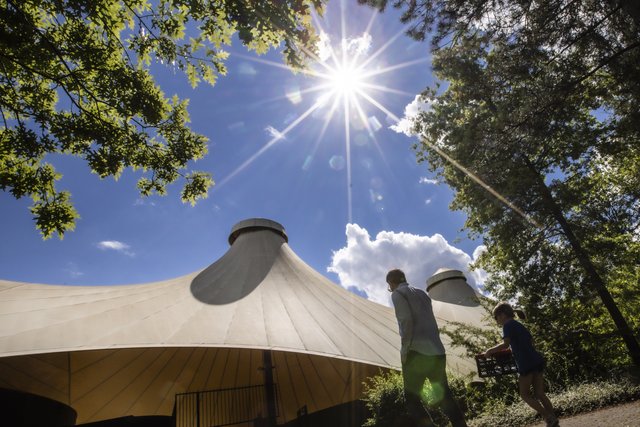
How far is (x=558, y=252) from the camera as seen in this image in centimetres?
696

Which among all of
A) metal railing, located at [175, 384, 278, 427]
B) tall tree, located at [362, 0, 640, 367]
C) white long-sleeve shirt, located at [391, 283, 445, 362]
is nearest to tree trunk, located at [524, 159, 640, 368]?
tall tree, located at [362, 0, 640, 367]

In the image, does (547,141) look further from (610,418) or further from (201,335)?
(201,335)

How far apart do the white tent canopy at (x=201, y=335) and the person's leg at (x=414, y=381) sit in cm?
272

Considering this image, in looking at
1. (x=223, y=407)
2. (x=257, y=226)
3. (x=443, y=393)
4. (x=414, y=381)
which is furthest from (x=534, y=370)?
(x=223, y=407)

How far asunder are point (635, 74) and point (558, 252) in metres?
4.06

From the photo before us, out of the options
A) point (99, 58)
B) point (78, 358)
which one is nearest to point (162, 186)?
point (99, 58)

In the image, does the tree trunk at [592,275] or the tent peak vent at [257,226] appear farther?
the tent peak vent at [257,226]

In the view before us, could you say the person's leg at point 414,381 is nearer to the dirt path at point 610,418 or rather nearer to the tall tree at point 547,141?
the dirt path at point 610,418

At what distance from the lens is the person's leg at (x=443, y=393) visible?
205 centimetres

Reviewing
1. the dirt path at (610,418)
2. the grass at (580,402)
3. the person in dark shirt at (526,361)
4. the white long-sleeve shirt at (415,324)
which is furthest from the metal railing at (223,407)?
the white long-sleeve shirt at (415,324)

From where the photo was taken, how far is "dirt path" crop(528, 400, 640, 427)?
2.67 m

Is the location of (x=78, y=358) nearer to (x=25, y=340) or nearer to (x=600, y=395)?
(x=25, y=340)

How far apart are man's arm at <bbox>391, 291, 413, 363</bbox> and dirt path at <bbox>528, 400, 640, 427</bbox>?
198 centimetres

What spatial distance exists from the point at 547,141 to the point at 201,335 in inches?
230
